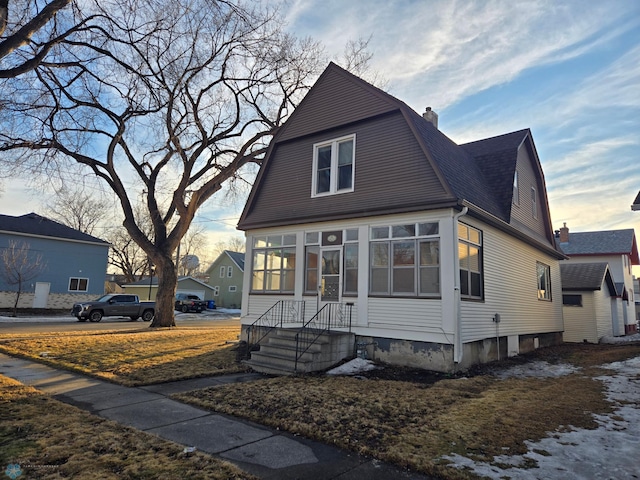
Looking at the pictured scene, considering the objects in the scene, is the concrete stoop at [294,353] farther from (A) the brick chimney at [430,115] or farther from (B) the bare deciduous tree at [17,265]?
(B) the bare deciduous tree at [17,265]

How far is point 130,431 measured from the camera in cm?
491

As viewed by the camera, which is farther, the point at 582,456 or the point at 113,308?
the point at 113,308

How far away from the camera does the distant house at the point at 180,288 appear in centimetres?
4745

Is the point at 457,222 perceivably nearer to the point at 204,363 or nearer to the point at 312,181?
the point at 312,181

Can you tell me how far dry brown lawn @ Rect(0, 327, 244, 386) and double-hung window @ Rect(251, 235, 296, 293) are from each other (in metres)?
2.14

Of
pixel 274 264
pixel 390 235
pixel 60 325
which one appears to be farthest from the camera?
pixel 60 325

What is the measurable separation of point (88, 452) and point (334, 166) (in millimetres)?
9306

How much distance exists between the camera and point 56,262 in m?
31.7

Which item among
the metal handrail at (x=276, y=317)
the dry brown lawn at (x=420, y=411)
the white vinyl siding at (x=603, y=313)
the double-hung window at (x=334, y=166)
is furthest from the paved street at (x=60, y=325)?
the white vinyl siding at (x=603, y=313)

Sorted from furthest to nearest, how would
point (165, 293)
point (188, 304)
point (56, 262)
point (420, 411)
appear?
point (188, 304) < point (56, 262) < point (165, 293) < point (420, 411)

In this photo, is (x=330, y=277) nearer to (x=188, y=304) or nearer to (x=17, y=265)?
(x=17, y=265)

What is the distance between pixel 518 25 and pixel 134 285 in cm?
4745

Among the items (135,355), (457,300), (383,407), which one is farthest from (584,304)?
(135,355)

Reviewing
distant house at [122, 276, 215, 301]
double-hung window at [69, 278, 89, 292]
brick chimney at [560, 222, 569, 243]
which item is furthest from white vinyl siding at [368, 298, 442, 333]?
distant house at [122, 276, 215, 301]
